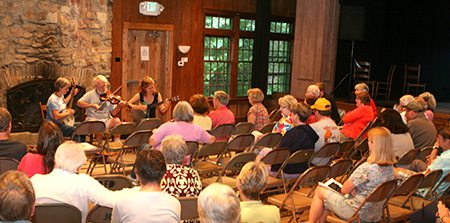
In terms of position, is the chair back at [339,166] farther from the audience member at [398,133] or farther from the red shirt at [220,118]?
the red shirt at [220,118]

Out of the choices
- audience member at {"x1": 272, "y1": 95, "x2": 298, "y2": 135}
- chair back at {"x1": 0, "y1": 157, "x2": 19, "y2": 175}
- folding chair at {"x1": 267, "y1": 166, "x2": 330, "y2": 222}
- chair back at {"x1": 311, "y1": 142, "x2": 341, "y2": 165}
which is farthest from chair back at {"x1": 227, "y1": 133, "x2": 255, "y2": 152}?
chair back at {"x1": 0, "y1": 157, "x2": 19, "y2": 175}

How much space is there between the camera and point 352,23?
13.2 metres

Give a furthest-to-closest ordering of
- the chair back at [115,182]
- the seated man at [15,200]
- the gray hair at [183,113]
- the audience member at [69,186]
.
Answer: the gray hair at [183,113] → the chair back at [115,182] → the audience member at [69,186] → the seated man at [15,200]

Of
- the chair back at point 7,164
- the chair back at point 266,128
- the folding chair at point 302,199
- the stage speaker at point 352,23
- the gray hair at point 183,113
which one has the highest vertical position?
the stage speaker at point 352,23

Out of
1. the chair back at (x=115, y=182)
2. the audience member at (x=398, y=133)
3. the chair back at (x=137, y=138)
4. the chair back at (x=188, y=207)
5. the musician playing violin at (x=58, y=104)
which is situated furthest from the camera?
the musician playing violin at (x=58, y=104)

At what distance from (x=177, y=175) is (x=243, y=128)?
3574 mm

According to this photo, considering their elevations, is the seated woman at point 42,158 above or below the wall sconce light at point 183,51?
below

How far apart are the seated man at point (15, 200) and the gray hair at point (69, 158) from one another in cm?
91

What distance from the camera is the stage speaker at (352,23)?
13.2 m

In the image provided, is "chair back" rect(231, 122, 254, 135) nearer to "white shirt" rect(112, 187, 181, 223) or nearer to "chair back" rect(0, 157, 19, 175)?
"chair back" rect(0, 157, 19, 175)

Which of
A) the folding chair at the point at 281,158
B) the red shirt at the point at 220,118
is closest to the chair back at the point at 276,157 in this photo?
the folding chair at the point at 281,158

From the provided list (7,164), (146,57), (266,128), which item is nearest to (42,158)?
(7,164)

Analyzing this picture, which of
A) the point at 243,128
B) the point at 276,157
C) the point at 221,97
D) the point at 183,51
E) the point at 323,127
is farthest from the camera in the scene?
the point at 183,51

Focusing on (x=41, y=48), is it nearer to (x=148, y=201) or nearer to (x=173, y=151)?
(x=173, y=151)
